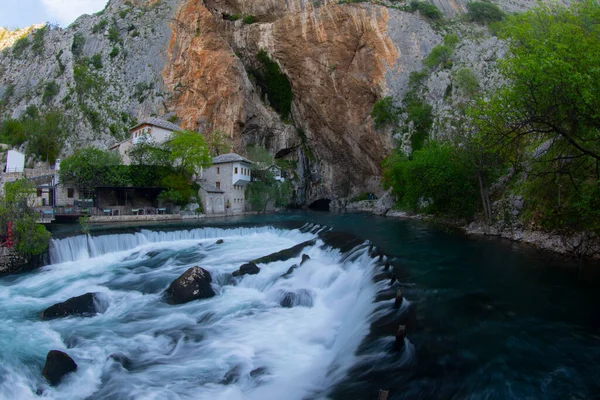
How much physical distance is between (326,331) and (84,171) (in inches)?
1218

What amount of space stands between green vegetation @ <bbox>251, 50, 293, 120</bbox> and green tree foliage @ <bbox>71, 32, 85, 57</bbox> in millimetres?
25970

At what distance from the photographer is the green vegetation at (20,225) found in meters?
14.6

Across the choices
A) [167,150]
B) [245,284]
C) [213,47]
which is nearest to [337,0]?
[213,47]

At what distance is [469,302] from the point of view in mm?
9555

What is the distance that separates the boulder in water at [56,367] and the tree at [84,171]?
29069 mm

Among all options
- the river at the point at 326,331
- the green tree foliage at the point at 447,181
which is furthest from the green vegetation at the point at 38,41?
the green tree foliage at the point at 447,181

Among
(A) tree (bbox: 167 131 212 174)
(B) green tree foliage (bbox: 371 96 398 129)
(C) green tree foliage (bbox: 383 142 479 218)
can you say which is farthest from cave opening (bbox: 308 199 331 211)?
(C) green tree foliage (bbox: 383 142 479 218)

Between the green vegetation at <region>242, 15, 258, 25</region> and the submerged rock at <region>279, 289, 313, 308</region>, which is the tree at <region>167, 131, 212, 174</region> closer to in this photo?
the submerged rock at <region>279, 289, 313, 308</region>

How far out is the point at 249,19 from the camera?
2189 inches

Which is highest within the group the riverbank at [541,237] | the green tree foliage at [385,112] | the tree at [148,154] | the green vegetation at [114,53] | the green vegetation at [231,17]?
the green vegetation at [231,17]

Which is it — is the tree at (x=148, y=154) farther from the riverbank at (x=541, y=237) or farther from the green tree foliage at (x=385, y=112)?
the green tree foliage at (x=385, y=112)

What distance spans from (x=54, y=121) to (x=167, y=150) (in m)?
20.4

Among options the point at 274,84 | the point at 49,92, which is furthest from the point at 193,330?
the point at 49,92

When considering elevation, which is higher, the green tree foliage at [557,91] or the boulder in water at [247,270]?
the green tree foliage at [557,91]
